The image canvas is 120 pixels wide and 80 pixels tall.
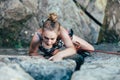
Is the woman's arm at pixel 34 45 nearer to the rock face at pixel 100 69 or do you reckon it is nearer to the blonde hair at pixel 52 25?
the blonde hair at pixel 52 25

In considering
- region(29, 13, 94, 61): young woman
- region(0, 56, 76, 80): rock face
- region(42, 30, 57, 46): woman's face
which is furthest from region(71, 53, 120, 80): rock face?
region(42, 30, 57, 46): woman's face

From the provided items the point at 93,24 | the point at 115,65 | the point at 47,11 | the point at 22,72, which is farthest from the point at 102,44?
the point at 22,72

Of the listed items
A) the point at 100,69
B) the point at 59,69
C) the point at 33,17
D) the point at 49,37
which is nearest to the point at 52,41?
the point at 49,37

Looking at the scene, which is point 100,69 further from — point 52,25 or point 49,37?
point 52,25

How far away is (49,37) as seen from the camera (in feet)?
22.9

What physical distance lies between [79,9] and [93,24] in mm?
501

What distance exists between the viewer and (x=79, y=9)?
10531 mm

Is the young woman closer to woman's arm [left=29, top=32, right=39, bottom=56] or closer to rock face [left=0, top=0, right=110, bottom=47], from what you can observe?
woman's arm [left=29, top=32, right=39, bottom=56]

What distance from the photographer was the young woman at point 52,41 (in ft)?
23.0

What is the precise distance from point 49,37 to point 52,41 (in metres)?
0.08

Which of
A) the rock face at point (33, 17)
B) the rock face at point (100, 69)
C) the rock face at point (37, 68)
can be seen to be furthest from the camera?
the rock face at point (33, 17)

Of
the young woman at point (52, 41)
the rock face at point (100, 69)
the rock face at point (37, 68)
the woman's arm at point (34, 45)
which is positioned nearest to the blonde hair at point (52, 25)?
the young woman at point (52, 41)

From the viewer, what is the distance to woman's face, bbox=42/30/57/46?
6.99 m

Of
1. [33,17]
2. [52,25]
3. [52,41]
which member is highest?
[52,25]
